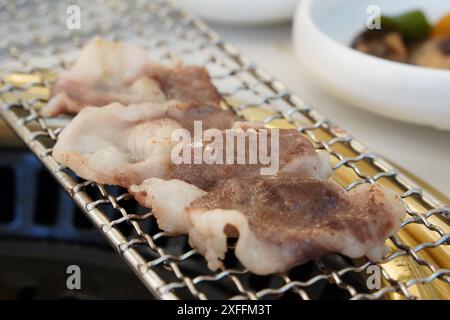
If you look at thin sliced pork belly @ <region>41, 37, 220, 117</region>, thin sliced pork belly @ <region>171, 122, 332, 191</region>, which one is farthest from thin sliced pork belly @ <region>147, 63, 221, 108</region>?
thin sliced pork belly @ <region>171, 122, 332, 191</region>

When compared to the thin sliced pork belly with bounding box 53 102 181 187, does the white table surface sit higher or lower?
lower

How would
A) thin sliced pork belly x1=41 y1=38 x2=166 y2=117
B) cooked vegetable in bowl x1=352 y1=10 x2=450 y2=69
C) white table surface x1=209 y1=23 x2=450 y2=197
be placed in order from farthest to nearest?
cooked vegetable in bowl x1=352 y1=10 x2=450 y2=69, white table surface x1=209 y1=23 x2=450 y2=197, thin sliced pork belly x1=41 y1=38 x2=166 y2=117

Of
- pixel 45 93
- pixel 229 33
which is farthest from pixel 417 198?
pixel 229 33

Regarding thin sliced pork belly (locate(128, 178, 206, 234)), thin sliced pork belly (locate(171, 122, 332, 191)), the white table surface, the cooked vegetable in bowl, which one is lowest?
the white table surface

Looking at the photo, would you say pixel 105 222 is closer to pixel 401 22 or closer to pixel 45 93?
pixel 45 93

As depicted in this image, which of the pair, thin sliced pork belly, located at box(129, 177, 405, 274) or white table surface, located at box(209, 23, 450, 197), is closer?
thin sliced pork belly, located at box(129, 177, 405, 274)

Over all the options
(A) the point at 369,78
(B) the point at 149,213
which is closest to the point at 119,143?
(B) the point at 149,213

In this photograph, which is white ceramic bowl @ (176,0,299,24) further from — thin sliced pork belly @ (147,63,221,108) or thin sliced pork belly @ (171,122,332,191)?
thin sliced pork belly @ (171,122,332,191)
